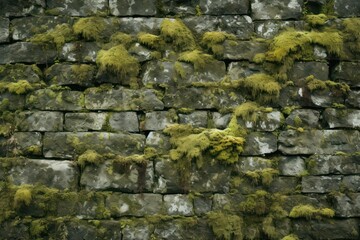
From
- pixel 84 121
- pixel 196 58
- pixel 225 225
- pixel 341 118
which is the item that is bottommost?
pixel 225 225

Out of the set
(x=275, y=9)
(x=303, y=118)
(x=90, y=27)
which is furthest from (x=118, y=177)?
(x=275, y=9)

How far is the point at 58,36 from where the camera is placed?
5367 millimetres

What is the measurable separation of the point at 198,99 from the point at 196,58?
1.72 feet

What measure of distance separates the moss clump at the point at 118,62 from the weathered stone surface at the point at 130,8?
0.50 m

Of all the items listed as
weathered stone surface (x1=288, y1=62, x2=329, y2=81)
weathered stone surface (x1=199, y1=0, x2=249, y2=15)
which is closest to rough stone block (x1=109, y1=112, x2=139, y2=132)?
weathered stone surface (x1=199, y1=0, x2=249, y2=15)

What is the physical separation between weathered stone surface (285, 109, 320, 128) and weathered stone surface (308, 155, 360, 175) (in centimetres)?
42

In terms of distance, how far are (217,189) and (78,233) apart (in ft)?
5.45

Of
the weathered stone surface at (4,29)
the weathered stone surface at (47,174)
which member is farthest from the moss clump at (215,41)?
the weathered stone surface at (4,29)

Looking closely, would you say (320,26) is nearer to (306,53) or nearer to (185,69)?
(306,53)

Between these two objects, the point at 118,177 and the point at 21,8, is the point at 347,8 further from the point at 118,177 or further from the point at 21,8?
the point at 21,8

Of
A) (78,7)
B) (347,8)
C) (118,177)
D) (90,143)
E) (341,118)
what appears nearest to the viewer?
(118,177)

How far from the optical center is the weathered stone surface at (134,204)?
4863mm

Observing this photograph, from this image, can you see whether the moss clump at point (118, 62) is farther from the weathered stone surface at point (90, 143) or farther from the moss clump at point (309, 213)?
the moss clump at point (309, 213)

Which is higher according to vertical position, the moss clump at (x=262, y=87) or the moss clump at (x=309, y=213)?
the moss clump at (x=262, y=87)
